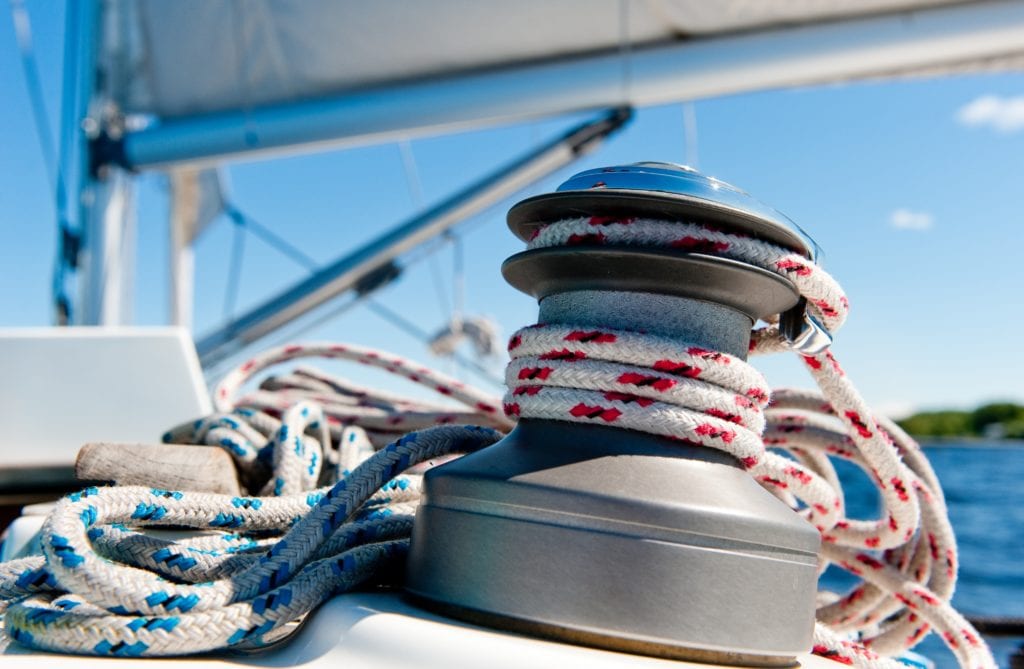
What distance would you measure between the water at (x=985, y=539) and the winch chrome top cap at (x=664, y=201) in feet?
6.02

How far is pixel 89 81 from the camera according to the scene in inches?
156

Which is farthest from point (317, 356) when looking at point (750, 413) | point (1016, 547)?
point (1016, 547)

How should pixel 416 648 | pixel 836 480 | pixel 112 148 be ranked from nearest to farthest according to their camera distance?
pixel 416 648 < pixel 836 480 < pixel 112 148

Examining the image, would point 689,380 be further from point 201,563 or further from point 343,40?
point 343,40

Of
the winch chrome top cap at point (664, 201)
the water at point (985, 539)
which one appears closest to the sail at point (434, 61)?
the water at point (985, 539)

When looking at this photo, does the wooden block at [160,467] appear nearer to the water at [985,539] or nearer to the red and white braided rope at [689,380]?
the red and white braided rope at [689,380]

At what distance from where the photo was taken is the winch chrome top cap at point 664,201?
64 cm

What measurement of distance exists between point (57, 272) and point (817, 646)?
3948 millimetres

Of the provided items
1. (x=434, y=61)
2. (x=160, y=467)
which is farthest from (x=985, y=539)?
(x=160, y=467)

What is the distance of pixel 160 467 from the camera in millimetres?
907

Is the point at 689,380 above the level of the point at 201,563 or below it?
above

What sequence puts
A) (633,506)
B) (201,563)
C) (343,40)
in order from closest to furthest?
(633,506) → (201,563) → (343,40)

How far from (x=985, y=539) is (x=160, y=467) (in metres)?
13.4

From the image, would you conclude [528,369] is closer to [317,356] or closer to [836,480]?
[836,480]
